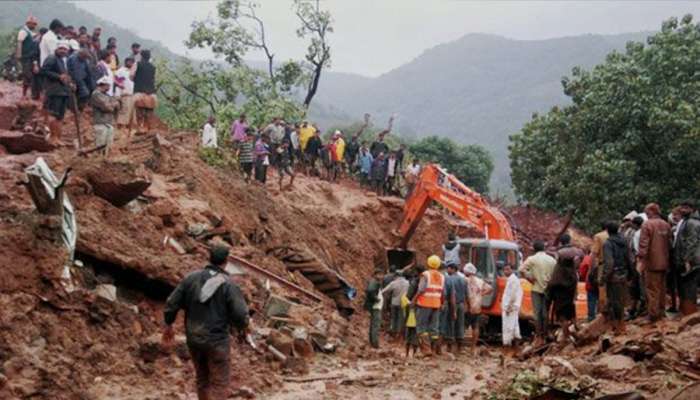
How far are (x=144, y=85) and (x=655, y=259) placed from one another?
1239 cm

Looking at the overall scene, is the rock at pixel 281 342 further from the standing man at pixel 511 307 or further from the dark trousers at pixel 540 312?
the standing man at pixel 511 307

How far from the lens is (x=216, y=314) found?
738cm

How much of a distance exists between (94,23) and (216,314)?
473 feet

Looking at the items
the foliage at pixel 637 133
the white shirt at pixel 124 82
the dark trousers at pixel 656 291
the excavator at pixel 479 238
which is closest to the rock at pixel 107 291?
the dark trousers at pixel 656 291

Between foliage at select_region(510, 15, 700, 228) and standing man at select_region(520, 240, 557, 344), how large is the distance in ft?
33.7

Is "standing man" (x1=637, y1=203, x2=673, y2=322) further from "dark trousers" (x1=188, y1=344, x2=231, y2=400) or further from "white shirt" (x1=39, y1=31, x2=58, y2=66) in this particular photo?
"white shirt" (x1=39, y1=31, x2=58, y2=66)

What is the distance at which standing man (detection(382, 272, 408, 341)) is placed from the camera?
15.8 metres

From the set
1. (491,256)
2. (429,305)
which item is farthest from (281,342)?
(491,256)

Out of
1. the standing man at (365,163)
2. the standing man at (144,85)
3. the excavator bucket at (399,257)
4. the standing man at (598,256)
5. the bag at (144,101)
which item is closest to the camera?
the standing man at (598,256)

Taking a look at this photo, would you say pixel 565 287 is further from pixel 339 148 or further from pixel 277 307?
pixel 339 148

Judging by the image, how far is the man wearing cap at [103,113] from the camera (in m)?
14.3

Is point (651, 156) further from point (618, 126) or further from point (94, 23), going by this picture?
point (94, 23)

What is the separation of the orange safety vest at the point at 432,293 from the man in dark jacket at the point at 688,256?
4197 mm

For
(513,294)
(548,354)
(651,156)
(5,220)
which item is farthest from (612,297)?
(651,156)
